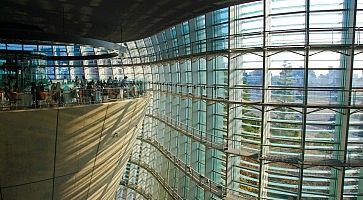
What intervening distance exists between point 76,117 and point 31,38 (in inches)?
237

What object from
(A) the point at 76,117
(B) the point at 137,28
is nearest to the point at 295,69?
(A) the point at 76,117

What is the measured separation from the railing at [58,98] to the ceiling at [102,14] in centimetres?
418

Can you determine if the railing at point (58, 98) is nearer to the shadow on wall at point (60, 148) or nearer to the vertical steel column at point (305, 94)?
the shadow on wall at point (60, 148)

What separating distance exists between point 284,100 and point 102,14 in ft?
32.8

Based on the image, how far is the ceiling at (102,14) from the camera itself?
16.8 m

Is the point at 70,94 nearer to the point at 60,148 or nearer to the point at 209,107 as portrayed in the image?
the point at 60,148

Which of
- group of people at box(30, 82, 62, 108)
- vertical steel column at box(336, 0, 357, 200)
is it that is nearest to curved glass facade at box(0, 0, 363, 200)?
vertical steel column at box(336, 0, 357, 200)

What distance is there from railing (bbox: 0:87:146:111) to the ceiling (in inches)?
165

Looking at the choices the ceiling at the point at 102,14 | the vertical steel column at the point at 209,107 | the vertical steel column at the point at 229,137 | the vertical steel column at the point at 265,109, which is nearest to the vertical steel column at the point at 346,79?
the vertical steel column at the point at 265,109

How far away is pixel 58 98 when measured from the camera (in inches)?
503

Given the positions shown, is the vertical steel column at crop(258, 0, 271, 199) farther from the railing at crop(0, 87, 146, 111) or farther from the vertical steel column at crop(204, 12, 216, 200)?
the railing at crop(0, 87, 146, 111)

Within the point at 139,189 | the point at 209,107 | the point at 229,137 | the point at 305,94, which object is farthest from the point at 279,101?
the point at 139,189

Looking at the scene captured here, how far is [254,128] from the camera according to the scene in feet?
60.2

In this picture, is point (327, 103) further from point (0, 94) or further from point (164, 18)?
point (0, 94)
